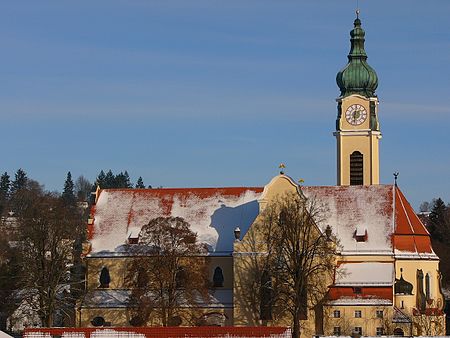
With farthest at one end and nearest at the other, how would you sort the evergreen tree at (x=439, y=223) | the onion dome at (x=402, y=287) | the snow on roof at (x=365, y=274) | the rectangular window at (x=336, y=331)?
the evergreen tree at (x=439, y=223) → the onion dome at (x=402, y=287) → the snow on roof at (x=365, y=274) → the rectangular window at (x=336, y=331)

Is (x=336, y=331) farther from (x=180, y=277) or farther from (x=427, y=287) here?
(x=180, y=277)

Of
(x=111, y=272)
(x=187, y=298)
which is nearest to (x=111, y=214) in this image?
(x=111, y=272)

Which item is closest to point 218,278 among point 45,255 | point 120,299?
point 120,299

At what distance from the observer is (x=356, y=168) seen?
94.9 meters

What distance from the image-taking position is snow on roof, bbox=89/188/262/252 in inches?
3484

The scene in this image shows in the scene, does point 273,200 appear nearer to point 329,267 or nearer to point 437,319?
point 329,267

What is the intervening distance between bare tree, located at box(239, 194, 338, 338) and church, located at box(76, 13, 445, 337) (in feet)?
1.97

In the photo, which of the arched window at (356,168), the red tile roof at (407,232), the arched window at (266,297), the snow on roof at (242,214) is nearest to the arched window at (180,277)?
the snow on roof at (242,214)

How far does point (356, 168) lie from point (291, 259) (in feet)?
48.9

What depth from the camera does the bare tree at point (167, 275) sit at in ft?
272

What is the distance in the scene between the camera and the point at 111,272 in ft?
289

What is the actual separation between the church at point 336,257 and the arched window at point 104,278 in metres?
0.07

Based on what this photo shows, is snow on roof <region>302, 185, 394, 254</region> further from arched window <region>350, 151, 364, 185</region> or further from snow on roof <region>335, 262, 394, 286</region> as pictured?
arched window <region>350, 151, 364, 185</region>

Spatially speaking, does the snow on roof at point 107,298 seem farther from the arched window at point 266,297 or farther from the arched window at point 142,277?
the arched window at point 266,297
